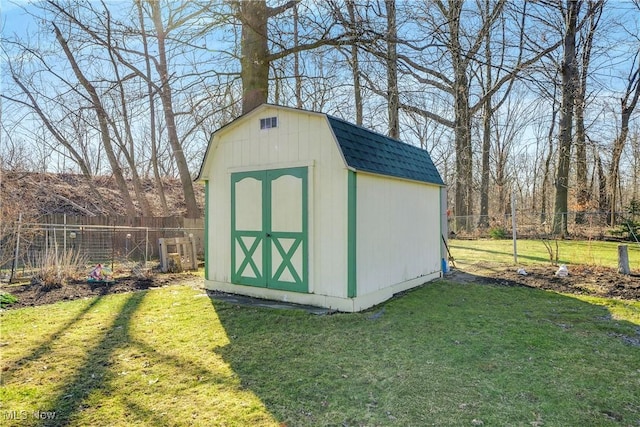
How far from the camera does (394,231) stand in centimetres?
603

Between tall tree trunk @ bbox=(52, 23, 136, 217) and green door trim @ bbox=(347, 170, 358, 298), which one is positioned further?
tall tree trunk @ bbox=(52, 23, 136, 217)

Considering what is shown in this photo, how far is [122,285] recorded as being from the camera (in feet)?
22.8

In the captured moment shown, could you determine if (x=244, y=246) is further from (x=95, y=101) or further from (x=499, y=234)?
(x=499, y=234)

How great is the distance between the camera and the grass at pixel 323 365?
251 centimetres

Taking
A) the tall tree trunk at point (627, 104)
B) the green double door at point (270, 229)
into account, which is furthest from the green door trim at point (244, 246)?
the tall tree trunk at point (627, 104)

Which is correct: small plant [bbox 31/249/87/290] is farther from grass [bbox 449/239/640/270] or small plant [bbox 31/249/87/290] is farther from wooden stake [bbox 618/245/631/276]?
wooden stake [bbox 618/245/631/276]

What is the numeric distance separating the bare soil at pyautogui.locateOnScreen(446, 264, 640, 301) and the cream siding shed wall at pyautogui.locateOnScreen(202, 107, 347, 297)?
11.9 feet

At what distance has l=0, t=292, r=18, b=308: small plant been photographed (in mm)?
5373

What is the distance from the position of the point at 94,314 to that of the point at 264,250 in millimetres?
2414

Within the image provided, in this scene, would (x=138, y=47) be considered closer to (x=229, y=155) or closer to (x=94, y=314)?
(x=229, y=155)

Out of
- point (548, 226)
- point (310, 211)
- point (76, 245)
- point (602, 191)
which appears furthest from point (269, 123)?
point (602, 191)

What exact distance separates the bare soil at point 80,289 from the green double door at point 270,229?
201cm

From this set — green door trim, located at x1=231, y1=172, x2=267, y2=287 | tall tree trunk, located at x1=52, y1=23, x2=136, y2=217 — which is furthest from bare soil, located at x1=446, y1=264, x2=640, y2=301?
tall tree trunk, located at x1=52, y1=23, x2=136, y2=217

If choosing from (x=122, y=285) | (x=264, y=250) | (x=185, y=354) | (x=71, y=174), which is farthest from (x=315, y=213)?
(x=71, y=174)
